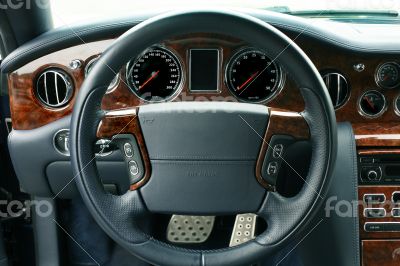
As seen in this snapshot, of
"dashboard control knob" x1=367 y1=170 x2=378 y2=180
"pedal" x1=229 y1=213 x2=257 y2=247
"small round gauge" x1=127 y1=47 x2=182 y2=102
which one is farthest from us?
"pedal" x1=229 y1=213 x2=257 y2=247

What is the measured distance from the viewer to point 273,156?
1308mm

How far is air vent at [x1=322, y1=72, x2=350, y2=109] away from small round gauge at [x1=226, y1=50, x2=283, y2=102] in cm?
17

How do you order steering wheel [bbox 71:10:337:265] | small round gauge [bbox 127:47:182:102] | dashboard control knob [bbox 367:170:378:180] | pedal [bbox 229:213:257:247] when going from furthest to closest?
pedal [bbox 229:213:257:247] → dashboard control knob [bbox 367:170:378:180] → small round gauge [bbox 127:47:182:102] → steering wheel [bbox 71:10:337:265]

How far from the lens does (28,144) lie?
161cm

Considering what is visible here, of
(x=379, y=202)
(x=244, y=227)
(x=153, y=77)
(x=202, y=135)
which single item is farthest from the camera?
(x=244, y=227)

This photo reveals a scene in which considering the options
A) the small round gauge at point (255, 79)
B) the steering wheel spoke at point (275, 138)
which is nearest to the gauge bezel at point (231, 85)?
the small round gauge at point (255, 79)

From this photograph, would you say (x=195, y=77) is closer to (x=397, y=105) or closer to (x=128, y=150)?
(x=128, y=150)

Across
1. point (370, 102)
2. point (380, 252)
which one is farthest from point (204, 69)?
point (380, 252)

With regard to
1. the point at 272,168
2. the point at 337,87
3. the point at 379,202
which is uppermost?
the point at 337,87

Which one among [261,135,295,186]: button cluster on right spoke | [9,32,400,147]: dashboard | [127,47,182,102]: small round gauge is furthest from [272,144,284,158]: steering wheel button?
[127,47,182,102]: small round gauge

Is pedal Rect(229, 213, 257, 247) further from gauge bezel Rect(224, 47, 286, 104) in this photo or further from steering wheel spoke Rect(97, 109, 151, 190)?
steering wheel spoke Rect(97, 109, 151, 190)

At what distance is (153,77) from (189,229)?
1.88 feet

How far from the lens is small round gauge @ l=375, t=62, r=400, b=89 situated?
1.66m

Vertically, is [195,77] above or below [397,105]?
above
